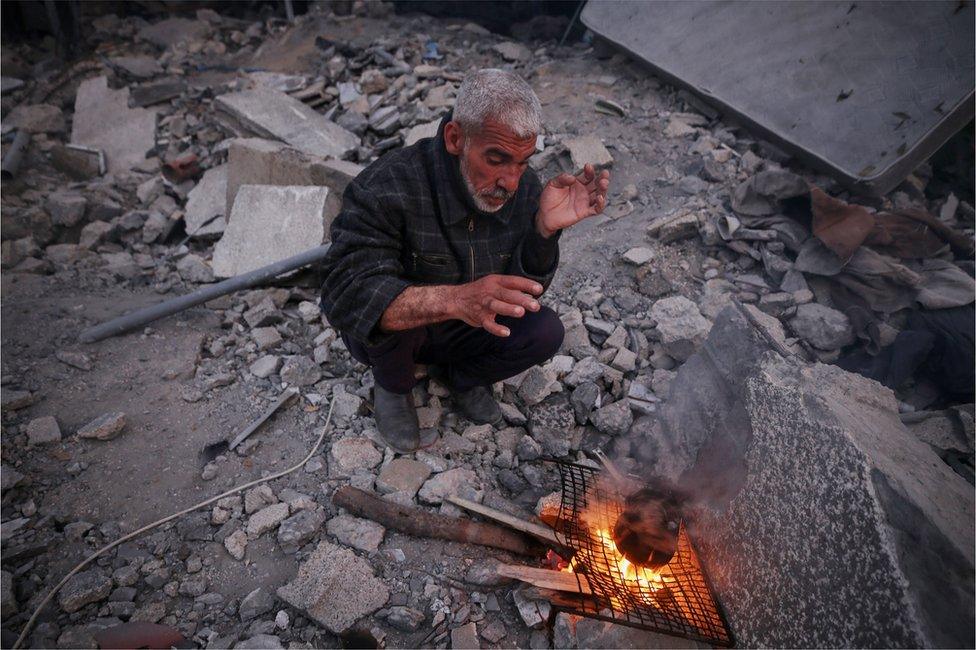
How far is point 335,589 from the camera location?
2.35 metres

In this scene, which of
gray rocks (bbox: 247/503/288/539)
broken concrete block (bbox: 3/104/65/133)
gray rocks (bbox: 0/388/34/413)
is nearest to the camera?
gray rocks (bbox: 247/503/288/539)

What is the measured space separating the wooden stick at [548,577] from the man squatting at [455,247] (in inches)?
36.5

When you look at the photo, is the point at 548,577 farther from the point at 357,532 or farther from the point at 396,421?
the point at 396,421

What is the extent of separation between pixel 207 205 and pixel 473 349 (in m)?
3.74

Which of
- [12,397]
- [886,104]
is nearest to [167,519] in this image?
[12,397]

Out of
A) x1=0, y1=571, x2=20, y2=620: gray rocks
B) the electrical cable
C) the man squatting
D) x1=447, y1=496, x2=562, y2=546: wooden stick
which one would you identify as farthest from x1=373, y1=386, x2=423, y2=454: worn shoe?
x1=0, y1=571, x2=20, y2=620: gray rocks

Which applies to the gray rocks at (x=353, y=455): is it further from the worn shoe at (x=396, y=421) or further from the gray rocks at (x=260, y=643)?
the gray rocks at (x=260, y=643)

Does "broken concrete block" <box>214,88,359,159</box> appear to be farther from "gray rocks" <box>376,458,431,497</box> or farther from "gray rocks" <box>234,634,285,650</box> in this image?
"gray rocks" <box>234,634,285,650</box>

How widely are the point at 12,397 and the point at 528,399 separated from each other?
2971mm

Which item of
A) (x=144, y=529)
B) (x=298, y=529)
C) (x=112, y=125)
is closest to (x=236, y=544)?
(x=298, y=529)

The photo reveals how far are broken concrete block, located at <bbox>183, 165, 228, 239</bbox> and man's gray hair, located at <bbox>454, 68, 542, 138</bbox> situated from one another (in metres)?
3.49

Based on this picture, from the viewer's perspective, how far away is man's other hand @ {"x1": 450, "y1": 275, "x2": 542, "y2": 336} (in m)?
2.00

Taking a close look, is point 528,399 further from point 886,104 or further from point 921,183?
point 921,183

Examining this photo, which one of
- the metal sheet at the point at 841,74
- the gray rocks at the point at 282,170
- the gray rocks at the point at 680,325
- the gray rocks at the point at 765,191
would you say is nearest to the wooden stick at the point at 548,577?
the gray rocks at the point at 680,325
